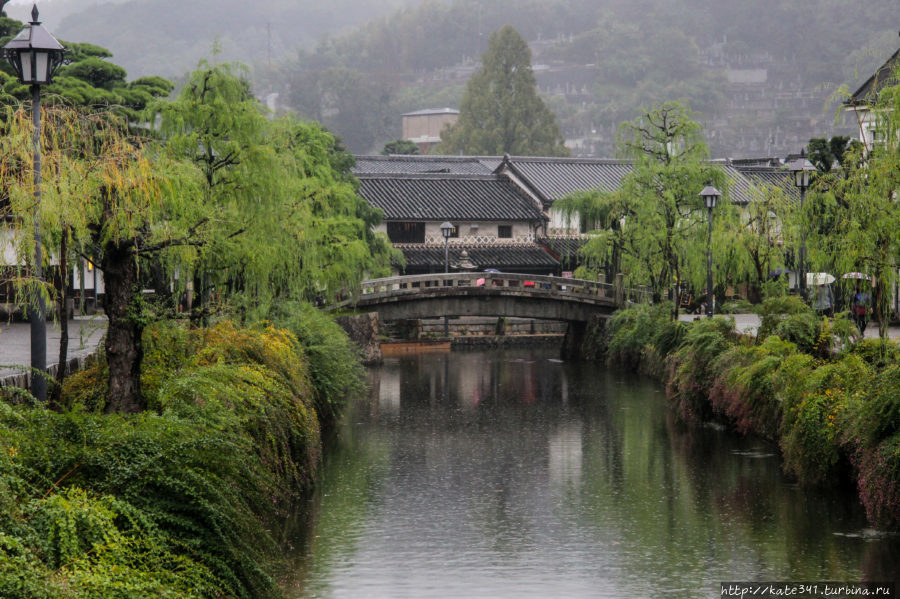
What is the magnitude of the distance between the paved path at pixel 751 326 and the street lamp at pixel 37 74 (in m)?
16.4

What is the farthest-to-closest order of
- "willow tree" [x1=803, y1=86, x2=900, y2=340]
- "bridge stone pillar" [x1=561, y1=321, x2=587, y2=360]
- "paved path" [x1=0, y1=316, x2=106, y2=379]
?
1. "bridge stone pillar" [x1=561, y1=321, x2=587, y2=360]
2. "paved path" [x1=0, y1=316, x2=106, y2=379]
3. "willow tree" [x1=803, y1=86, x2=900, y2=340]

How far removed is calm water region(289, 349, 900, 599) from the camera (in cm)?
1570

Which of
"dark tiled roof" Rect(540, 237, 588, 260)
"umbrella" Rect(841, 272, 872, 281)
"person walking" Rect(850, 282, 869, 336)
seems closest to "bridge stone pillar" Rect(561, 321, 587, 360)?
"dark tiled roof" Rect(540, 237, 588, 260)

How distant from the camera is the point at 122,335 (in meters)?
15.2

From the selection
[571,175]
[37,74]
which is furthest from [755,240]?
[37,74]

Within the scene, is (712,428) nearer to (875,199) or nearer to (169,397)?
(875,199)

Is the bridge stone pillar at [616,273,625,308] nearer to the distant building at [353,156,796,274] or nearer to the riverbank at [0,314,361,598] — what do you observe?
the distant building at [353,156,796,274]

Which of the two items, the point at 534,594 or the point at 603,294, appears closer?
the point at 534,594

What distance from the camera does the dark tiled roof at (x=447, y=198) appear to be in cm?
5169

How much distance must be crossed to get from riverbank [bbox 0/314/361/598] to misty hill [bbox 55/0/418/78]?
133801 mm

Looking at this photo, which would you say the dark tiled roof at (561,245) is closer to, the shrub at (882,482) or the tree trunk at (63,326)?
the shrub at (882,482)

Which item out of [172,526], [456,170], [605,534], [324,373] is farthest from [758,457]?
[456,170]

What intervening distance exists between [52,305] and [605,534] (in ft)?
30.3

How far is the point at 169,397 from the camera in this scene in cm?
1452
